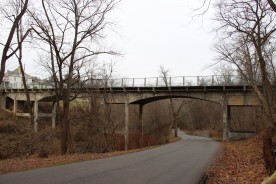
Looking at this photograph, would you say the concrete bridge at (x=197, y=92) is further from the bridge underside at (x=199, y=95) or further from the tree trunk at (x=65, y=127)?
the tree trunk at (x=65, y=127)

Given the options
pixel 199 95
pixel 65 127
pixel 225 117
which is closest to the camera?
pixel 65 127

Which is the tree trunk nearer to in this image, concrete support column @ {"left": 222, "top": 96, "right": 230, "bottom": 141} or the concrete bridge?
the concrete bridge

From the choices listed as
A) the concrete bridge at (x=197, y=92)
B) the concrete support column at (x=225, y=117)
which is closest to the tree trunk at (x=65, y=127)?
the concrete bridge at (x=197, y=92)

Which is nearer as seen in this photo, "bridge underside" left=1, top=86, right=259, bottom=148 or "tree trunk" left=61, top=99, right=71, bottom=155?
"tree trunk" left=61, top=99, right=71, bottom=155

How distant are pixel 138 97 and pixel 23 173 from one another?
35.6 meters

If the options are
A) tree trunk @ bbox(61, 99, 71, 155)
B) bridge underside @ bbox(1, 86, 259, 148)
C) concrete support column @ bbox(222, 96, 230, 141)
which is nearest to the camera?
tree trunk @ bbox(61, 99, 71, 155)

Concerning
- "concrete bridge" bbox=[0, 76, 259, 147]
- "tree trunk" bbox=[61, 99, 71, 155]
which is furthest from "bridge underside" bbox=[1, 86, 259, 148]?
"tree trunk" bbox=[61, 99, 71, 155]

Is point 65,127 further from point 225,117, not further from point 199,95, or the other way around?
point 225,117

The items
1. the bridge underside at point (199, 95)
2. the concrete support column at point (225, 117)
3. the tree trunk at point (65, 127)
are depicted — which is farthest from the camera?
the concrete support column at point (225, 117)

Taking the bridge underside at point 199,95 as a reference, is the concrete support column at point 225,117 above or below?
below

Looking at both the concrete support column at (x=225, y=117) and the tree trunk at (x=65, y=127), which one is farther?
the concrete support column at (x=225, y=117)

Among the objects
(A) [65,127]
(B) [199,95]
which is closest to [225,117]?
(B) [199,95]

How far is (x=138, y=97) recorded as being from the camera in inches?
1829

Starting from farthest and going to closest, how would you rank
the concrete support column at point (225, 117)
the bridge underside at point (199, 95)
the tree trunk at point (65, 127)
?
1. the concrete support column at point (225, 117)
2. the bridge underside at point (199, 95)
3. the tree trunk at point (65, 127)
